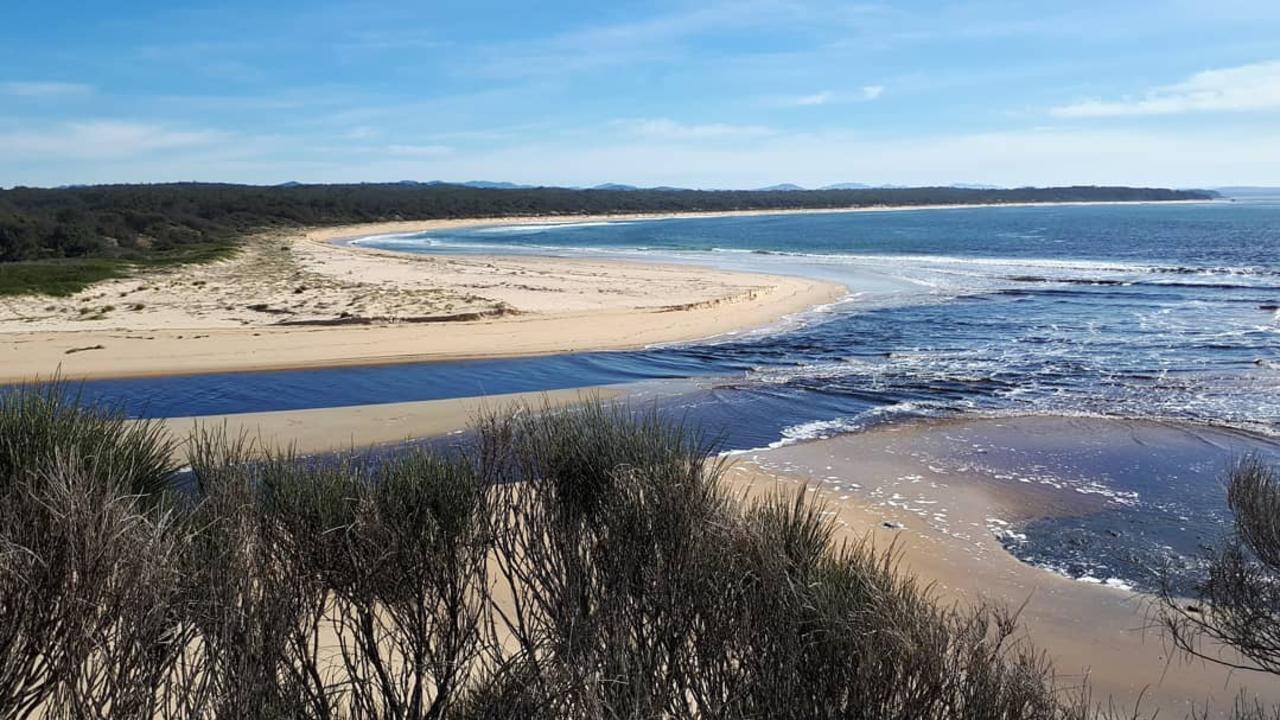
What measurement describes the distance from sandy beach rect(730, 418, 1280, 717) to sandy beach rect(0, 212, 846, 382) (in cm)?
1130

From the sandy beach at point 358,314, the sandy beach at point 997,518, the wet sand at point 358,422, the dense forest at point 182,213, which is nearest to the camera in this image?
the sandy beach at point 997,518

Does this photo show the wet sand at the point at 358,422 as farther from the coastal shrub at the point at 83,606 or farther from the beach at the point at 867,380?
the coastal shrub at the point at 83,606

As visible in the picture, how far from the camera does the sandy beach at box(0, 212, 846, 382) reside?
72.2 ft

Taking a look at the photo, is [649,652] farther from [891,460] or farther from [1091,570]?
[891,460]

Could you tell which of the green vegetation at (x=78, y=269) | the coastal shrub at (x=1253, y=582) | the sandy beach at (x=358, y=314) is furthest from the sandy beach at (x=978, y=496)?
the green vegetation at (x=78, y=269)

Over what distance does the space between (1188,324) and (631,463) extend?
2721 centimetres

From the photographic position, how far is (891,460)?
13.8m

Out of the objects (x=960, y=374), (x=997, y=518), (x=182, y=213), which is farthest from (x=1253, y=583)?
(x=182, y=213)

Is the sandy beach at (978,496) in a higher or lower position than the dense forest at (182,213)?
lower

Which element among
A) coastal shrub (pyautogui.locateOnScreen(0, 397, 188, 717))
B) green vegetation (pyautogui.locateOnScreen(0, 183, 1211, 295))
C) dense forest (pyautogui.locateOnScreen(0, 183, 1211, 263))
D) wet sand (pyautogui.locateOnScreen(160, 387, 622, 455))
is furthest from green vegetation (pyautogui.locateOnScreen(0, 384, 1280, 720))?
dense forest (pyautogui.locateOnScreen(0, 183, 1211, 263))

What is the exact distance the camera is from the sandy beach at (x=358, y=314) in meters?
22.0

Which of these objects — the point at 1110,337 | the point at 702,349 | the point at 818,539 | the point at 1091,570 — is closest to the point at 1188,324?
the point at 1110,337

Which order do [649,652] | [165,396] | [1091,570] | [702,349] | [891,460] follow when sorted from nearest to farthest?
[649,652] < [1091,570] < [891,460] < [165,396] < [702,349]

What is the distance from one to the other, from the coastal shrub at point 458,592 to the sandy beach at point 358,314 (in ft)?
54.2
